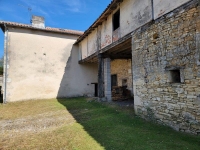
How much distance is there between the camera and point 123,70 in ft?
39.7

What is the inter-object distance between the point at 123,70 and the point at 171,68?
25.5 feet

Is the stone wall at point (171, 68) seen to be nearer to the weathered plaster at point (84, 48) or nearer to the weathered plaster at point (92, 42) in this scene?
the weathered plaster at point (92, 42)

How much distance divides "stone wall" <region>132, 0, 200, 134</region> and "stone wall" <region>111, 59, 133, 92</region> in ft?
17.8

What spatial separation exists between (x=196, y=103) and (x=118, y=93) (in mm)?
7287

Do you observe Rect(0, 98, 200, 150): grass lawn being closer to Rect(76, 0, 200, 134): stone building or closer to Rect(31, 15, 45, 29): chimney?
Rect(76, 0, 200, 134): stone building

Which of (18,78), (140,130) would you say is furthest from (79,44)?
(140,130)

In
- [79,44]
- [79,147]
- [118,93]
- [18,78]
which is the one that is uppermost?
[79,44]

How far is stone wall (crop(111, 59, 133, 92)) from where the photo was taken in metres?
11.2

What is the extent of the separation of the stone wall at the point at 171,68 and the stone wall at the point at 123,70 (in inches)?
214

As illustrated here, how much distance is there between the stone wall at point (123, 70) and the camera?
1123 centimetres

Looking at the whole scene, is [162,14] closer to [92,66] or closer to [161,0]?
[161,0]

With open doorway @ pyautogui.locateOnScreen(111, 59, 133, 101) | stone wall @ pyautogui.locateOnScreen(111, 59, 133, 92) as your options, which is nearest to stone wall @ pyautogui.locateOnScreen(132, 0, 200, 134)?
open doorway @ pyautogui.locateOnScreen(111, 59, 133, 101)

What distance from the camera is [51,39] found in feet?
40.0

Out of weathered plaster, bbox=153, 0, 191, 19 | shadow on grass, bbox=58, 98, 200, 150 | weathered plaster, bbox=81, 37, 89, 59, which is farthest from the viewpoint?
weathered plaster, bbox=81, 37, 89, 59
